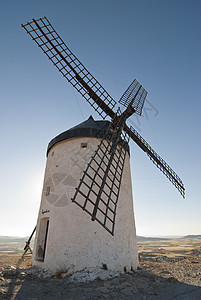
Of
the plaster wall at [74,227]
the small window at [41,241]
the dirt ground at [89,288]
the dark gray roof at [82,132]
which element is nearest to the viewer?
the dirt ground at [89,288]

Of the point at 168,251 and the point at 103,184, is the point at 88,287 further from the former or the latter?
the point at 168,251

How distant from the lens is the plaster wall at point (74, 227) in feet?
19.8

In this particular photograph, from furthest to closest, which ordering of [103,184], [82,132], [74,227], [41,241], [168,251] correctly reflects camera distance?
[168,251] → [82,132] → [41,241] → [74,227] → [103,184]

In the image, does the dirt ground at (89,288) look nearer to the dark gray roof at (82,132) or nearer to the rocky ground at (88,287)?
the rocky ground at (88,287)

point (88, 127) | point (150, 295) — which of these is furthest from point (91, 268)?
point (88, 127)

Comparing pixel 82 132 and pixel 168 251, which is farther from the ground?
pixel 82 132

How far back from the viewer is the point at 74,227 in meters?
6.32

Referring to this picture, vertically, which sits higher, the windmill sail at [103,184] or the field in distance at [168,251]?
the windmill sail at [103,184]

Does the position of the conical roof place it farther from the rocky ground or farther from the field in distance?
the field in distance

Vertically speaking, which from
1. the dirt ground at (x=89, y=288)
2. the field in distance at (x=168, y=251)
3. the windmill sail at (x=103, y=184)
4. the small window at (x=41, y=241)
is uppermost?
the windmill sail at (x=103, y=184)

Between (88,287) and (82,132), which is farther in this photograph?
(82,132)

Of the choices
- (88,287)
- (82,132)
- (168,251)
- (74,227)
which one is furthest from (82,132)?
(168,251)

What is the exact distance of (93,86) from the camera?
29.0 feet

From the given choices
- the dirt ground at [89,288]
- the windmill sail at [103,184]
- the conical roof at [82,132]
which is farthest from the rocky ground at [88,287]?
the conical roof at [82,132]
